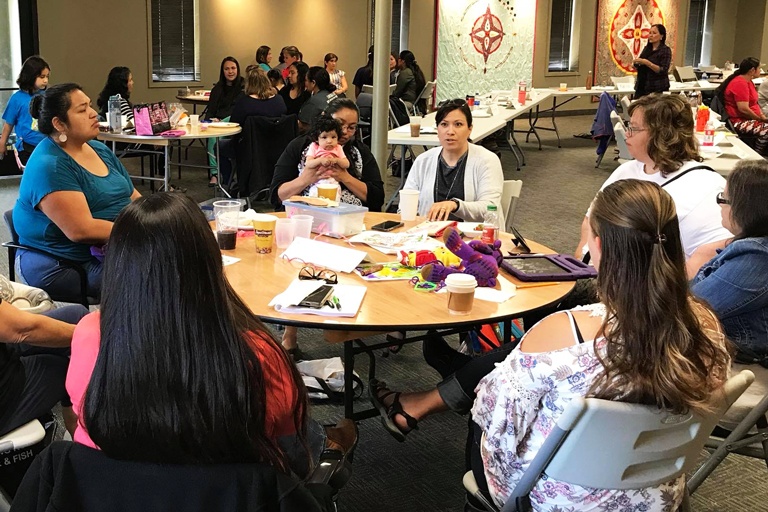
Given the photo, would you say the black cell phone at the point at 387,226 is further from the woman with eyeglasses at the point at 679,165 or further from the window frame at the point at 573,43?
the window frame at the point at 573,43

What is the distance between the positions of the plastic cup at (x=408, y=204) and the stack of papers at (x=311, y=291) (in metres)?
0.98

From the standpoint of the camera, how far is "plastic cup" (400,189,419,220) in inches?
143

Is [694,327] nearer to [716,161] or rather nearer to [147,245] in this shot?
[147,245]

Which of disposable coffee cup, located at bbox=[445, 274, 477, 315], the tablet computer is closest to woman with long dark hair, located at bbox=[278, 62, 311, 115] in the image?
the tablet computer

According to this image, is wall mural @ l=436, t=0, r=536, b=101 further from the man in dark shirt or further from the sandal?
the man in dark shirt

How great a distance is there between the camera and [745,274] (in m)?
2.59

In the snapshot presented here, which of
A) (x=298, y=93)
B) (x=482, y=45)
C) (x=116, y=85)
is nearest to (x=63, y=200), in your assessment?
(x=116, y=85)

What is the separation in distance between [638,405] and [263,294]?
1308 mm

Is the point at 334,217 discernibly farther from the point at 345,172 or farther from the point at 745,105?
the point at 745,105

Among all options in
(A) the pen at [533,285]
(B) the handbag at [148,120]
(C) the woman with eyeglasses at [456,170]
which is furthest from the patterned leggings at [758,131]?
(A) the pen at [533,285]

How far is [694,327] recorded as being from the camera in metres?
1.81

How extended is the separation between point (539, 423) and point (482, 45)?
1335 centimetres

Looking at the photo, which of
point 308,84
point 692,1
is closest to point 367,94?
point 308,84

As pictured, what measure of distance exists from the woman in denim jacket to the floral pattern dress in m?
0.84
